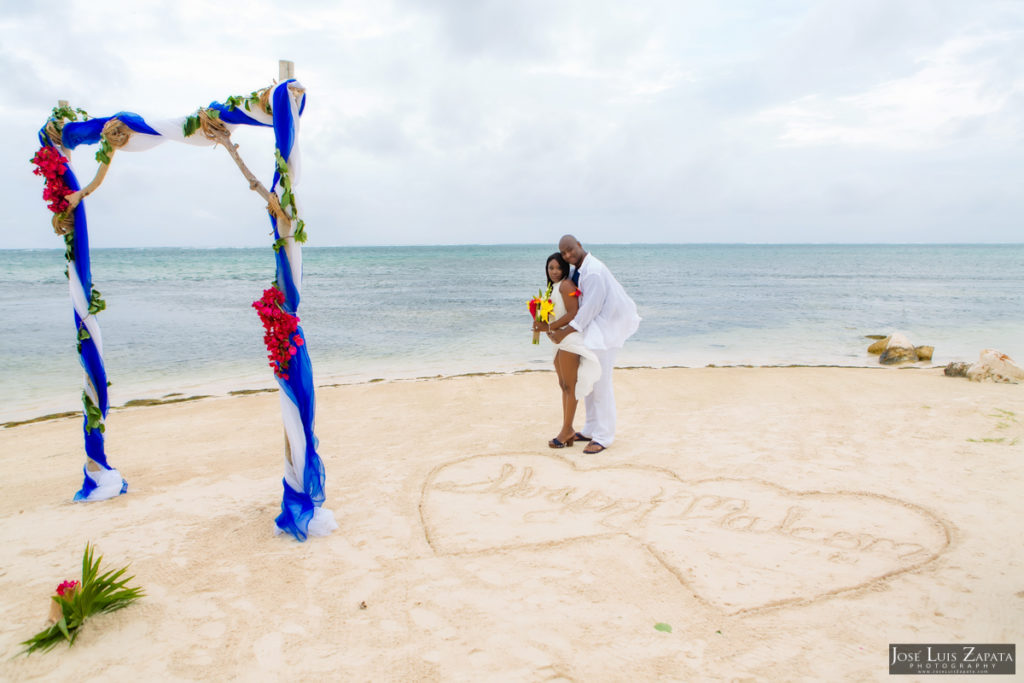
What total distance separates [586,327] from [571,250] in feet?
2.48

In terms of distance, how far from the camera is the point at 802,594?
338cm

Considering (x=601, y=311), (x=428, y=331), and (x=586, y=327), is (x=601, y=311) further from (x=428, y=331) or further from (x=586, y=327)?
(x=428, y=331)

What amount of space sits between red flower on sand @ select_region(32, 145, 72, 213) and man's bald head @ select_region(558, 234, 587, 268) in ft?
13.5

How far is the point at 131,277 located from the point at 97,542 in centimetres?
4190

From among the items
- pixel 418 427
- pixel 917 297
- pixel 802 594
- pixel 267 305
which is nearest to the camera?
pixel 802 594

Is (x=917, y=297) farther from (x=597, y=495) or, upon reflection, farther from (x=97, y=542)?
(x=97, y=542)

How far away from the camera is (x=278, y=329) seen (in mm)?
3932

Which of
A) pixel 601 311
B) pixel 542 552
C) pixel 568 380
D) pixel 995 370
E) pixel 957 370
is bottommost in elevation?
pixel 542 552

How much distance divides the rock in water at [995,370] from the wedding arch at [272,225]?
9857mm

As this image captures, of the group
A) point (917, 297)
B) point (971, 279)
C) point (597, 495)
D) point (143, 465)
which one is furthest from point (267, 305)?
point (971, 279)

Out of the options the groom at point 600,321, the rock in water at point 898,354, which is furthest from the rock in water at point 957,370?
the groom at point 600,321

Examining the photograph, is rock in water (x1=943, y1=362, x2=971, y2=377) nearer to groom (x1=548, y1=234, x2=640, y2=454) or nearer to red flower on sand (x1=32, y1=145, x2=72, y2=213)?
groom (x1=548, y1=234, x2=640, y2=454)

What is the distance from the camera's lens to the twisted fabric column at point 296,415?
393cm

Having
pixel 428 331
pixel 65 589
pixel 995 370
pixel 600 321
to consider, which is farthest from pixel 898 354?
pixel 65 589
